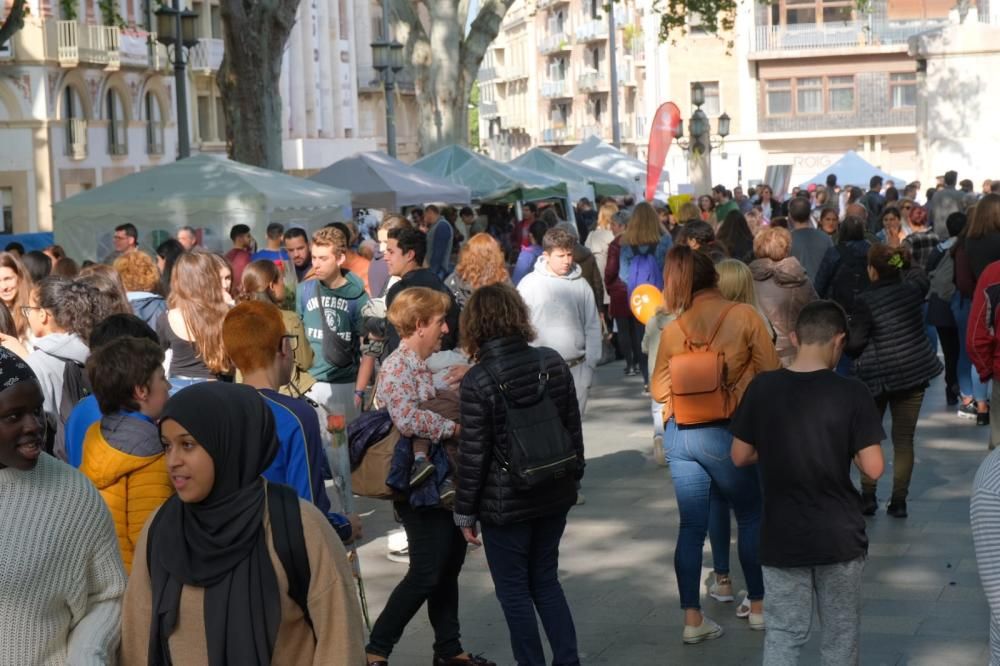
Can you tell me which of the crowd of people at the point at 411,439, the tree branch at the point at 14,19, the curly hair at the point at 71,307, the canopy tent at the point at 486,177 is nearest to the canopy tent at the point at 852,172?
the canopy tent at the point at 486,177

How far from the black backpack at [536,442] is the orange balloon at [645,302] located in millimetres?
5331

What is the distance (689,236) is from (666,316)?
6.49ft

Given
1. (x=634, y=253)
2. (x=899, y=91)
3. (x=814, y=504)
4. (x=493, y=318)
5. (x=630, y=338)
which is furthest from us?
(x=899, y=91)

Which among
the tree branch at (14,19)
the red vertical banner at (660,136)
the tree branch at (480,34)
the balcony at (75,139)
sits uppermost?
the tree branch at (480,34)

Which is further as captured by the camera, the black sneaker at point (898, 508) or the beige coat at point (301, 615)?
the black sneaker at point (898, 508)

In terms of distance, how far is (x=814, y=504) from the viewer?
576 centimetres

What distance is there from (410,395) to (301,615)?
2897 mm

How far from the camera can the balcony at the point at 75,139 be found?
4762 cm

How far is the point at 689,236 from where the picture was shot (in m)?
11.8

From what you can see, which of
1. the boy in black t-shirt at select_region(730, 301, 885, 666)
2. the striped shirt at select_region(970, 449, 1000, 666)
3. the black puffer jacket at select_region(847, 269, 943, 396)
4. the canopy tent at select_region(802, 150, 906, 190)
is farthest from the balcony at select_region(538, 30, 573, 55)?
the striped shirt at select_region(970, 449, 1000, 666)

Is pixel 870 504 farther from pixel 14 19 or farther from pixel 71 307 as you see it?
pixel 14 19

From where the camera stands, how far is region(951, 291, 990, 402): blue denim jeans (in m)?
12.9

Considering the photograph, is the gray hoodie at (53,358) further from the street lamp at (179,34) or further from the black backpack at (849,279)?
the street lamp at (179,34)

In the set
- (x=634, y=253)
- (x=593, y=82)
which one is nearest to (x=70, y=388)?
(x=634, y=253)
